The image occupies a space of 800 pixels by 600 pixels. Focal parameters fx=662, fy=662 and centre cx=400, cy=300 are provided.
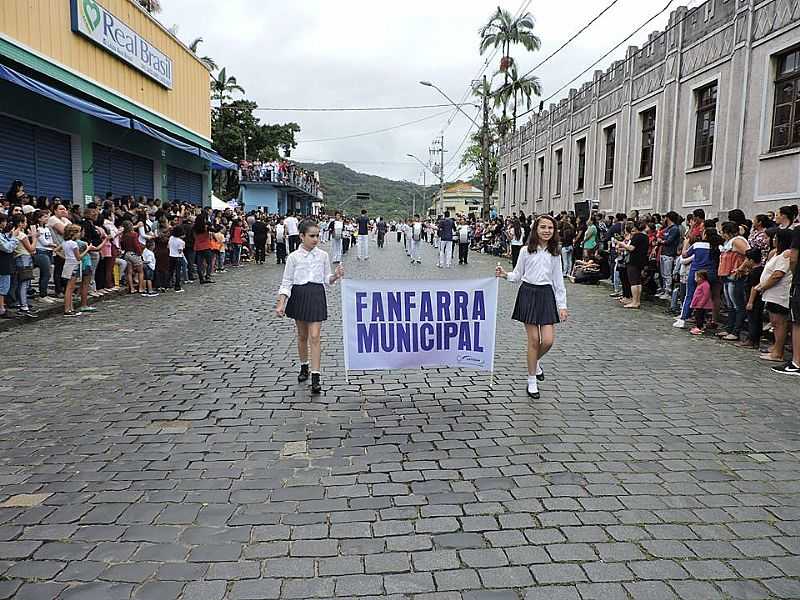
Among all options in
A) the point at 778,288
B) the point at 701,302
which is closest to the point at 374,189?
the point at 701,302

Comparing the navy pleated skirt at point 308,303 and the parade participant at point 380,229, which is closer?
the navy pleated skirt at point 308,303

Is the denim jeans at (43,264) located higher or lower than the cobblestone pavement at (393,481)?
higher

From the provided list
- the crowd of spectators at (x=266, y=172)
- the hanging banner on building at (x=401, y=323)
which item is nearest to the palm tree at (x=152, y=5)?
the crowd of spectators at (x=266, y=172)

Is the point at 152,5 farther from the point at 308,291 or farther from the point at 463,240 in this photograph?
the point at 308,291

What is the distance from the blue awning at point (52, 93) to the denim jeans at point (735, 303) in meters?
12.6

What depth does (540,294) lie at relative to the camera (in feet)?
21.5

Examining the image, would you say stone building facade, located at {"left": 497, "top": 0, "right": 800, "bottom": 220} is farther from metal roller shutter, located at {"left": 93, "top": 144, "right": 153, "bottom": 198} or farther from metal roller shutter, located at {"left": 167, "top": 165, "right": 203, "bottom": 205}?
metal roller shutter, located at {"left": 167, "top": 165, "right": 203, "bottom": 205}

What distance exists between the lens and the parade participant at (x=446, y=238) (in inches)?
899

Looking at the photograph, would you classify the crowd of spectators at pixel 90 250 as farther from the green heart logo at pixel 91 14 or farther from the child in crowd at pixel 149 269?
the green heart logo at pixel 91 14

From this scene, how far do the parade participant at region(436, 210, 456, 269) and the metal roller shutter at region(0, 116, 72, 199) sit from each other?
1158 centimetres

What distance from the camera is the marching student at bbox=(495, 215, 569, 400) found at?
21.4 feet

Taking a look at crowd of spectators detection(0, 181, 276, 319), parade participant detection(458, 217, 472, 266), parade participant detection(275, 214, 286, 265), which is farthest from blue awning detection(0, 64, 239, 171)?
parade participant detection(458, 217, 472, 266)

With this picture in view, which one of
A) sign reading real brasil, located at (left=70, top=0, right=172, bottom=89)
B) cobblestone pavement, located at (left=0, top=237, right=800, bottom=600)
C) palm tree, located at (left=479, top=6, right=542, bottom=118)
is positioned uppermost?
palm tree, located at (left=479, top=6, right=542, bottom=118)

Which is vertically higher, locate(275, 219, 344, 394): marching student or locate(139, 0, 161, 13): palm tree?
locate(139, 0, 161, 13): palm tree
